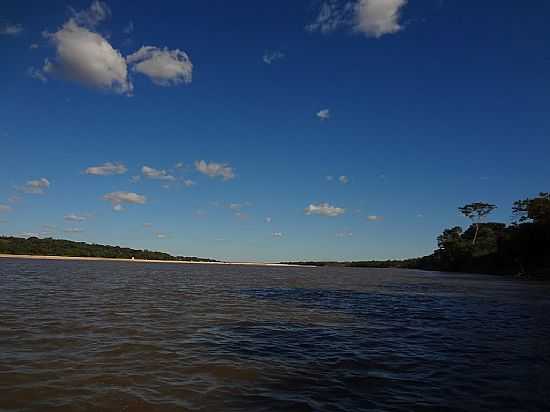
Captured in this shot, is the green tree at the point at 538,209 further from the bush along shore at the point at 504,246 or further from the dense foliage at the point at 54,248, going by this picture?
the dense foliage at the point at 54,248

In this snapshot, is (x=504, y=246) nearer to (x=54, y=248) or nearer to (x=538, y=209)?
(x=538, y=209)

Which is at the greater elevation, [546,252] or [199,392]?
[546,252]

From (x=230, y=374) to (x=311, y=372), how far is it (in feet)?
6.08

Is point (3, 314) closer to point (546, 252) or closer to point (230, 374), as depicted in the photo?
point (230, 374)

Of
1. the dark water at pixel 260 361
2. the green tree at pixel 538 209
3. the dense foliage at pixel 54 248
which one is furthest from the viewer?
the dense foliage at pixel 54 248

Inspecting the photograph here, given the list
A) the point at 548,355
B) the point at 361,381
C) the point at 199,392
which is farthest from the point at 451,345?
the point at 199,392

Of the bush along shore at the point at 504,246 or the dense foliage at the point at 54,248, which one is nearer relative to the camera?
the bush along shore at the point at 504,246

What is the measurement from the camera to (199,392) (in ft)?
26.5

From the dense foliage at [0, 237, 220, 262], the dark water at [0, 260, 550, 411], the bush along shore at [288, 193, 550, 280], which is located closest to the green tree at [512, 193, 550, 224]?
the bush along shore at [288, 193, 550, 280]

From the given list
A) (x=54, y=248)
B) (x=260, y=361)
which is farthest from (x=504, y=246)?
(x=54, y=248)

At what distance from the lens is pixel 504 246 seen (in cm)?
9738

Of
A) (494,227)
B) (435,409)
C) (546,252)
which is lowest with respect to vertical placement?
(435,409)

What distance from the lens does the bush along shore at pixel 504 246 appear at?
82.3m

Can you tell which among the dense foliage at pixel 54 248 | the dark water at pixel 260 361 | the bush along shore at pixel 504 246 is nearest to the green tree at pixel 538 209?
the bush along shore at pixel 504 246
